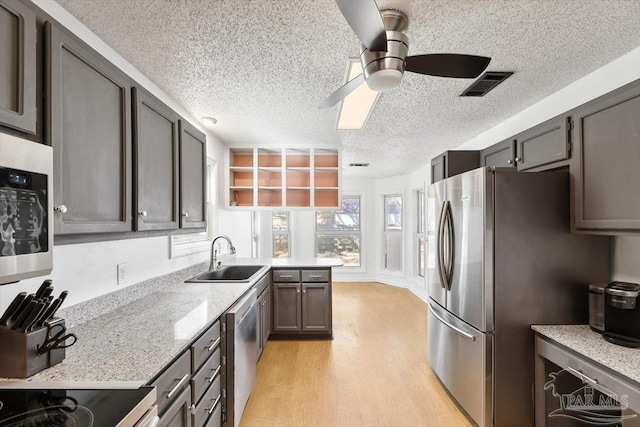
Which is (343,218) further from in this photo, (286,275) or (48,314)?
(48,314)

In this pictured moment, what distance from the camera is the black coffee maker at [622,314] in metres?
1.65

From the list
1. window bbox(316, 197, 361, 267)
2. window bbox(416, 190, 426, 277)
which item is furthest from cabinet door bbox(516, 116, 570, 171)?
window bbox(316, 197, 361, 267)

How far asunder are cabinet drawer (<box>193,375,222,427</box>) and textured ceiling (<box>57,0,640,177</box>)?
1936 mm

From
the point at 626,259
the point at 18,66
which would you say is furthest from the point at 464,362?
the point at 18,66

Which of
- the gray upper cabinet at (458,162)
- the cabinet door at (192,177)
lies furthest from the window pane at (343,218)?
the cabinet door at (192,177)

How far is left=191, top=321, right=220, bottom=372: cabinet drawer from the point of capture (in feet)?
4.99

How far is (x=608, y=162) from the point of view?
1749 mm

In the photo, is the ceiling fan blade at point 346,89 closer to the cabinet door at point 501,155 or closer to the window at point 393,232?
the cabinet door at point 501,155

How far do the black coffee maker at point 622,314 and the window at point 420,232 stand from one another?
4286 mm

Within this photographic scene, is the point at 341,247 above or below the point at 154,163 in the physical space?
below

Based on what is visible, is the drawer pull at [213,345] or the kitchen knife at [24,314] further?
the drawer pull at [213,345]

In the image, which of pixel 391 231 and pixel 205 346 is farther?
pixel 391 231

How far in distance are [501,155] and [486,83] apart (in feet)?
2.80

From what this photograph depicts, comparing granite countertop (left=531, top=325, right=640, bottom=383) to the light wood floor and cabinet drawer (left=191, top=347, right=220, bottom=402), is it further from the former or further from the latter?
cabinet drawer (left=191, top=347, right=220, bottom=402)
